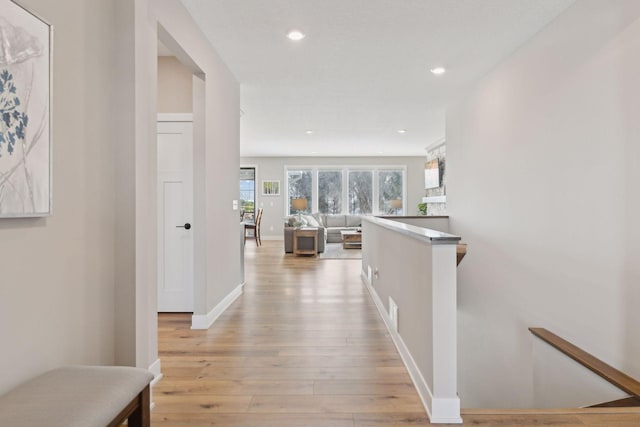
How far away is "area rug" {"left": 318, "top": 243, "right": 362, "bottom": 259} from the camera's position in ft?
23.8

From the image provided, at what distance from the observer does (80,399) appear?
3.66 ft

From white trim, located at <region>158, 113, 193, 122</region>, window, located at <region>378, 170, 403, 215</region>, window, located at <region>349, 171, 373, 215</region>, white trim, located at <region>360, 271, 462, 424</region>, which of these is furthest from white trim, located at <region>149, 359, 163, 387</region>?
window, located at <region>378, 170, 403, 215</region>

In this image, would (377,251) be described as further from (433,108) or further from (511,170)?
(433,108)

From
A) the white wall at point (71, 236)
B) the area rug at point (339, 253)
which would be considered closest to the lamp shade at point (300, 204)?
the area rug at point (339, 253)

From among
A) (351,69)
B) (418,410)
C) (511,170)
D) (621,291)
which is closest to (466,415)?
(418,410)

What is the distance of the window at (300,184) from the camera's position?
10.9 meters

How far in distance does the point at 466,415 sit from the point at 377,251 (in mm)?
2178

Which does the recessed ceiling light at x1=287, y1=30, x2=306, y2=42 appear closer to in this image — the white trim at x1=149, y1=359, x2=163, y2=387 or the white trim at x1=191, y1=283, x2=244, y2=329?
the white trim at x1=191, y1=283, x2=244, y2=329

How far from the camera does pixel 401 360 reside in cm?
244

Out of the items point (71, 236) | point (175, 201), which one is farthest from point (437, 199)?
point (71, 236)

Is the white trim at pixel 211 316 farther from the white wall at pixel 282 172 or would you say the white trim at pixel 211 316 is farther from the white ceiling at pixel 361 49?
the white wall at pixel 282 172

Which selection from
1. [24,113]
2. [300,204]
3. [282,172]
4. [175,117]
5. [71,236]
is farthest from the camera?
[282,172]

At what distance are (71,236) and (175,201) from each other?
6.09ft

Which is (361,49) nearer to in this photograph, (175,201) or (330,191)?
(175,201)
